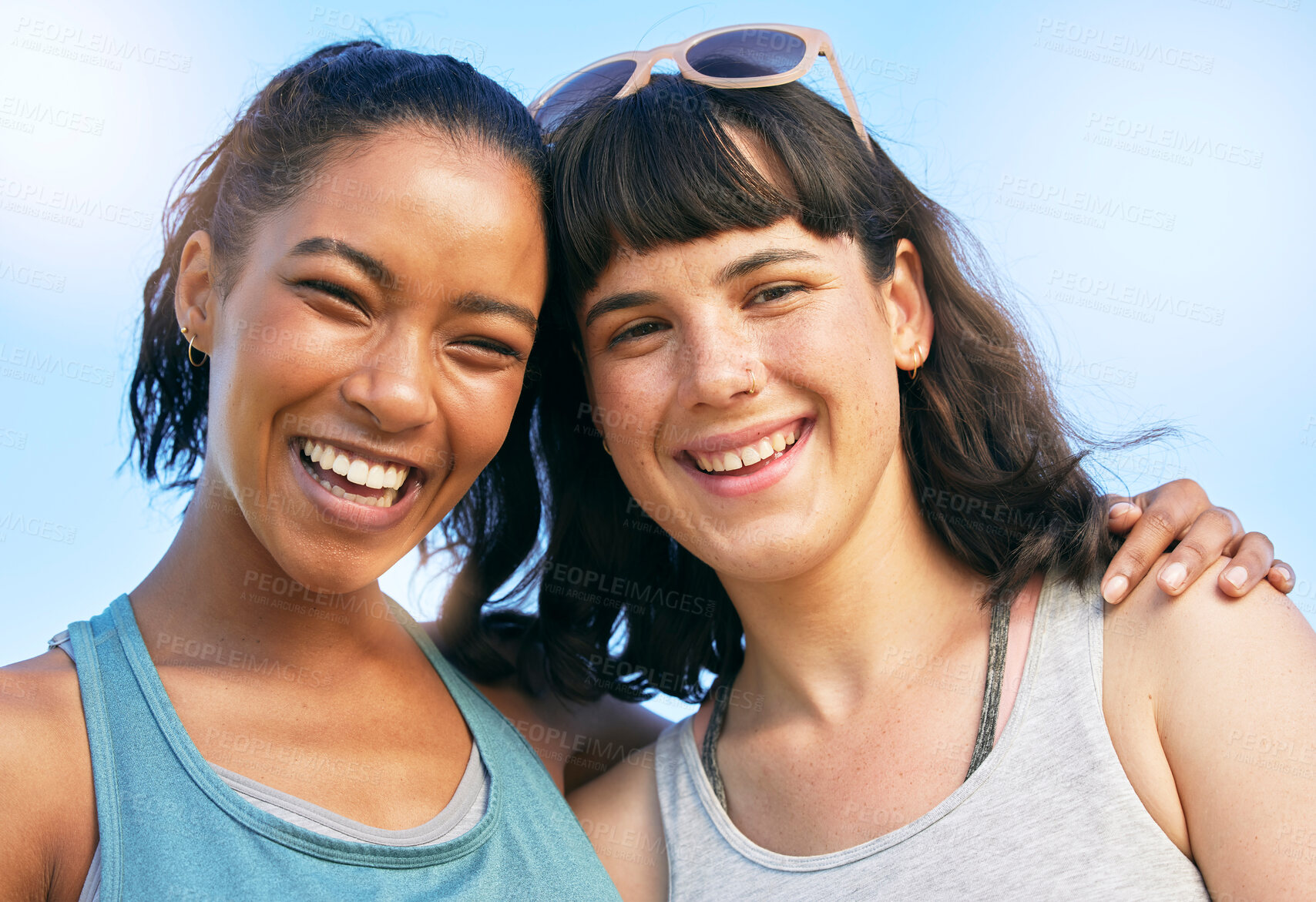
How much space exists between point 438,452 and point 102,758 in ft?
3.15

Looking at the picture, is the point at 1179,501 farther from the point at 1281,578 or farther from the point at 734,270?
the point at 734,270

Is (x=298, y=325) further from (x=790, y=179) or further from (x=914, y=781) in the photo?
(x=914, y=781)

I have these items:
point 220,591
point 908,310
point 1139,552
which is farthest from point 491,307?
point 1139,552

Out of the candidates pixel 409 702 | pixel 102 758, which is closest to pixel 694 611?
pixel 409 702

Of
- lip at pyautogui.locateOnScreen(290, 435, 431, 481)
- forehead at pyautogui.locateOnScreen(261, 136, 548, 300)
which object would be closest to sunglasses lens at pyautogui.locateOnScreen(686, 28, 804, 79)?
forehead at pyautogui.locateOnScreen(261, 136, 548, 300)

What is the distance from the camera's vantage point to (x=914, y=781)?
2.54 metres

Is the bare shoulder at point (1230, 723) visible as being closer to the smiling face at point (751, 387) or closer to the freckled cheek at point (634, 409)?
the smiling face at point (751, 387)

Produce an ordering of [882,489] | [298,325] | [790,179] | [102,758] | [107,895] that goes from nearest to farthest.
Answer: [107,895] < [102,758] < [298,325] < [790,179] < [882,489]

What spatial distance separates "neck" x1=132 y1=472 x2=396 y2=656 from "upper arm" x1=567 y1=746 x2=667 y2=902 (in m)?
1.02

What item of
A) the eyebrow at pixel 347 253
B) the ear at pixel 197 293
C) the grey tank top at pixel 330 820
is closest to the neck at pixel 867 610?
the grey tank top at pixel 330 820

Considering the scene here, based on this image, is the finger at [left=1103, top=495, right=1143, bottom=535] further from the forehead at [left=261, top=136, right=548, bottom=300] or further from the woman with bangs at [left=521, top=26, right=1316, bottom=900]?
the forehead at [left=261, top=136, right=548, bottom=300]

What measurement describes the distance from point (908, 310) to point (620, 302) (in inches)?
37.6

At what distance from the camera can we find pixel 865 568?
2.81m

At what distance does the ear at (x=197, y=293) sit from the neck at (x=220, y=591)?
360 mm
